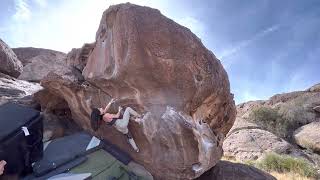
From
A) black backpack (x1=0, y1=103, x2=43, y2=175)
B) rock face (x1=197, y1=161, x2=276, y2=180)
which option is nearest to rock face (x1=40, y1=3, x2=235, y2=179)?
rock face (x1=197, y1=161, x2=276, y2=180)

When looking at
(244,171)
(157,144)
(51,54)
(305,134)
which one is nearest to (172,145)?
(157,144)

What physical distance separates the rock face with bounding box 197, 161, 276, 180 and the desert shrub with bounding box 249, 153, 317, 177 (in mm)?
5862

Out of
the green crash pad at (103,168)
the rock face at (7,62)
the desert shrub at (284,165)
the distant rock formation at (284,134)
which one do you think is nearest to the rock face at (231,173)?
the green crash pad at (103,168)

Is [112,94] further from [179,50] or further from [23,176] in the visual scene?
[23,176]

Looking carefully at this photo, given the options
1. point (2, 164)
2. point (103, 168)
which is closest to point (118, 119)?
point (103, 168)

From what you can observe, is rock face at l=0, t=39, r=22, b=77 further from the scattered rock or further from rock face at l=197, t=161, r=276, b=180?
the scattered rock

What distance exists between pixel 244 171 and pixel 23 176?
5705 millimetres

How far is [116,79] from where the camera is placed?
7359 mm

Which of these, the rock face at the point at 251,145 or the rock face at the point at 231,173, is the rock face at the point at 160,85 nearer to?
the rock face at the point at 231,173

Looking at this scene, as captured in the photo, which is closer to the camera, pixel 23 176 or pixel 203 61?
pixel 23 176

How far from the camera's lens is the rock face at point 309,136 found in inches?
769

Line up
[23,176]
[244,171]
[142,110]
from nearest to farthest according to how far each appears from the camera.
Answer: [23,176] → [142,110] → [244,171]

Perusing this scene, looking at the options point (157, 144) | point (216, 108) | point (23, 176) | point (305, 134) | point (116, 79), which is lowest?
point (23, 176)

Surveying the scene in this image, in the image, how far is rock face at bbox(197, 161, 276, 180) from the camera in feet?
29.7
